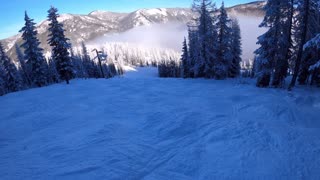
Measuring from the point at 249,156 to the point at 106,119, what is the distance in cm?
725

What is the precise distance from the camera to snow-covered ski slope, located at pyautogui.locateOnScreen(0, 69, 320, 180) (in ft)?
21.2

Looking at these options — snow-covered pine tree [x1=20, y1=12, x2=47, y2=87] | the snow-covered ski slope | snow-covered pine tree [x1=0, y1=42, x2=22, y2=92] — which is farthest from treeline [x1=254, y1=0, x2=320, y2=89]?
snow-covered pine tree [x1=0, y1=42, x2=22, y2=92]

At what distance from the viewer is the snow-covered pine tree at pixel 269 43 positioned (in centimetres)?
1957

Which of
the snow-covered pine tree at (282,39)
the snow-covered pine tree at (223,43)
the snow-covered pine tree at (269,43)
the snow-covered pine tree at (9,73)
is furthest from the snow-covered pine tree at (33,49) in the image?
the snow-covered pine tree at (282,39)

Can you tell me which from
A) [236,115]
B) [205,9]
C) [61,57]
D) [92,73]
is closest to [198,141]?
[236,115]

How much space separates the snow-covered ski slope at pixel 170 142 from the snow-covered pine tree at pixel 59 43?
23.0 meters

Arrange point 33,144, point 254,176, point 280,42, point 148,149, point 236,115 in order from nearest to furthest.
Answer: point 254,176, point 148,149, point 33,144, point 236,115, point 280,42

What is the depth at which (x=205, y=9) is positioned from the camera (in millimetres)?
28812

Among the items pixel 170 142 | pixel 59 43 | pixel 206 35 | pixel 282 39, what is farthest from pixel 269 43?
pixel 59 43

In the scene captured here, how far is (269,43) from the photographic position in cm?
1995

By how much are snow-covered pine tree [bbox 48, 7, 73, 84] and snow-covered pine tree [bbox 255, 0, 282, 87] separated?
27.9 metres

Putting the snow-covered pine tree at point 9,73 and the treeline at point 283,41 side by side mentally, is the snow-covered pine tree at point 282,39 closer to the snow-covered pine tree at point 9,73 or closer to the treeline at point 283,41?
the treeline at point 283,41

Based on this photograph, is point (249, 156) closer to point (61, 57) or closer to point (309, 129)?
point (309, 129)

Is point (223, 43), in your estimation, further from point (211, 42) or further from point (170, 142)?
point (170, 142)
